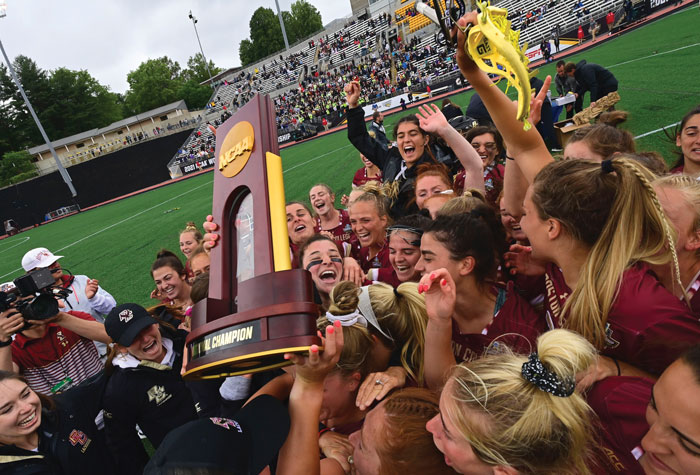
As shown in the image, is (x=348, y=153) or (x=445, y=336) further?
(x=348, y=153)

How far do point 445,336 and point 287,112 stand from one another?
37.4m

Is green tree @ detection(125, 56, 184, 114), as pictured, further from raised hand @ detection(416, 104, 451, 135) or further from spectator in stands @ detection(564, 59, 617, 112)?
raised hand @ detection(416, 104, 451, 135)

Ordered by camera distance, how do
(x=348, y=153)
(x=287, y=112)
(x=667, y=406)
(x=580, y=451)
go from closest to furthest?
(x=667, y=406) → (x=580, y=451) → (x=348, y=153) → (x=287, y=112)

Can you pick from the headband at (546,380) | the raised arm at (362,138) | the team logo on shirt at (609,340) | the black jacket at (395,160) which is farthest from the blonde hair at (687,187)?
the raised arm at (362,138)

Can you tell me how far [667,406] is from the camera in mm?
972

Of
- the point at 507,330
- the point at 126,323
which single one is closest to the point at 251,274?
the point at 507,330

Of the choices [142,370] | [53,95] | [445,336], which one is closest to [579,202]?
[445,336]

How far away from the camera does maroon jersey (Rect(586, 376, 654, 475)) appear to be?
3.78 ft

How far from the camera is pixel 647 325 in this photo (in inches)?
50.0

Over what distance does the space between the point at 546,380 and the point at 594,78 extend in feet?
28.4

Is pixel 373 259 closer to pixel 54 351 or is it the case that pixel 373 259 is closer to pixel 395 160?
pixel 395 160

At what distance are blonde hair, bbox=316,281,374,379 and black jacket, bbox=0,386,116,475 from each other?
1.68m

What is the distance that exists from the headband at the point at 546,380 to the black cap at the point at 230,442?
77cm

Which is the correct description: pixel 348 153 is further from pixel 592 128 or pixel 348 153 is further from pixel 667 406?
pixel 667 406
